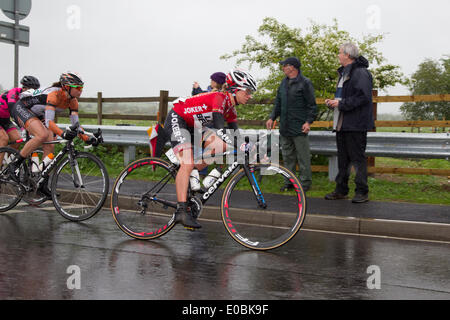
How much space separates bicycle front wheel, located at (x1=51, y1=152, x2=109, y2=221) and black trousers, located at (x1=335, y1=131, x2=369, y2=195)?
393cm

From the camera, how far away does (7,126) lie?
9164 mm

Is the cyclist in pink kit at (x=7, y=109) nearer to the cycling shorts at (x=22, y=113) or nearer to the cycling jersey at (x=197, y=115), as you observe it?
the cycling shorts at (x=22, y=113)

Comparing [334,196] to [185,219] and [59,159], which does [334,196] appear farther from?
[59,159]

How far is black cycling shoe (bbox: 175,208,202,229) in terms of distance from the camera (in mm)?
6086

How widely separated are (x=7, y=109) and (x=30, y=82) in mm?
604

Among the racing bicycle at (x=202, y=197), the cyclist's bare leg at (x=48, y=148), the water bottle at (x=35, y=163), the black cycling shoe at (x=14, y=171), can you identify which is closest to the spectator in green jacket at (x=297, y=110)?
the racing bicycle at (x=202, y=197)

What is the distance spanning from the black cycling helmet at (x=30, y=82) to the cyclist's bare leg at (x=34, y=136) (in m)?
0.66

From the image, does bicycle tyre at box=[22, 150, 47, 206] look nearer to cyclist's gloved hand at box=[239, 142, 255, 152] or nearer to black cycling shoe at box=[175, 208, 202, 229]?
black cycling shoe at box=[175, 208, 202, 229]

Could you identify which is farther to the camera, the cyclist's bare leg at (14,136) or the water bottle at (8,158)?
the cyclist's bare leg at (14,136)

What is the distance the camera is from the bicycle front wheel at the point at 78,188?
7.42 m

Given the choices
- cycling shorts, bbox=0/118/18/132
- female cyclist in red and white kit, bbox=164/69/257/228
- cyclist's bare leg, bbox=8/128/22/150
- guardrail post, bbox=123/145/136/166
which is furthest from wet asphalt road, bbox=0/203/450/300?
guardrail post, bbox=123/145/136/166
